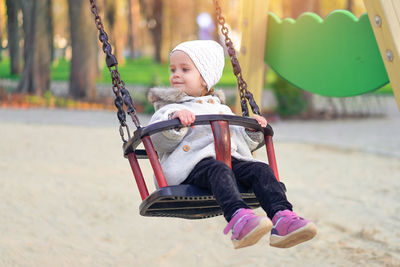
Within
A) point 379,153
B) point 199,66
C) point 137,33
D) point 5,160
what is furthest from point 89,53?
point 137,33

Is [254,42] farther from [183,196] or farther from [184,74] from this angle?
[183,196]

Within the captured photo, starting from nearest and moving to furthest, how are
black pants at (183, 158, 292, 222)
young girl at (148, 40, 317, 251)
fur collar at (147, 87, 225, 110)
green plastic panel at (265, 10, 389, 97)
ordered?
young girl at (148, 40, 317, 251), black pants at (183, 158, 292, 222), fur collar at (147, 87, 225, 110), green plastic panel at (265, 10, 389, 97)

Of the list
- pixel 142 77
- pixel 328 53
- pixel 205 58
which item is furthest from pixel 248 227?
pixel 142 77

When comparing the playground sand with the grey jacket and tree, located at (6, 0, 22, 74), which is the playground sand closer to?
the grey jacket

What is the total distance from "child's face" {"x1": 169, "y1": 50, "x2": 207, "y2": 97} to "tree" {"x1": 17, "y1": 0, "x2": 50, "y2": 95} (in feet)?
41.6

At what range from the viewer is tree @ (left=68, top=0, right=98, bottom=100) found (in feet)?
46.3

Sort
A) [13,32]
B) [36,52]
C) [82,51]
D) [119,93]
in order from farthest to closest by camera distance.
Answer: [13,32] < [36,52] < [82,51] < [119,93]

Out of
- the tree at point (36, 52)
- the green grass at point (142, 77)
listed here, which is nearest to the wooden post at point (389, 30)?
the green grass at point (142, 77)

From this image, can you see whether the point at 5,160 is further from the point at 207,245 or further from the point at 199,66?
the point at 199,66

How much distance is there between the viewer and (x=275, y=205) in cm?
255

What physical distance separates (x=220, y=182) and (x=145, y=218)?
3260mm

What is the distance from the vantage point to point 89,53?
14.5m

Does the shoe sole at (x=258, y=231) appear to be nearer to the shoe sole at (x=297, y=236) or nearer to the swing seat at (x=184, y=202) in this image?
the shoe sole at (x=297, y=236)

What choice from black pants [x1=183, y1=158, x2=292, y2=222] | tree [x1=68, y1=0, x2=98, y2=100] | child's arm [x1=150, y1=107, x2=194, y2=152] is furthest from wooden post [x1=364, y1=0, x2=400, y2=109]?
tree [x1=68, y1=0, x2=98, y2=100]
